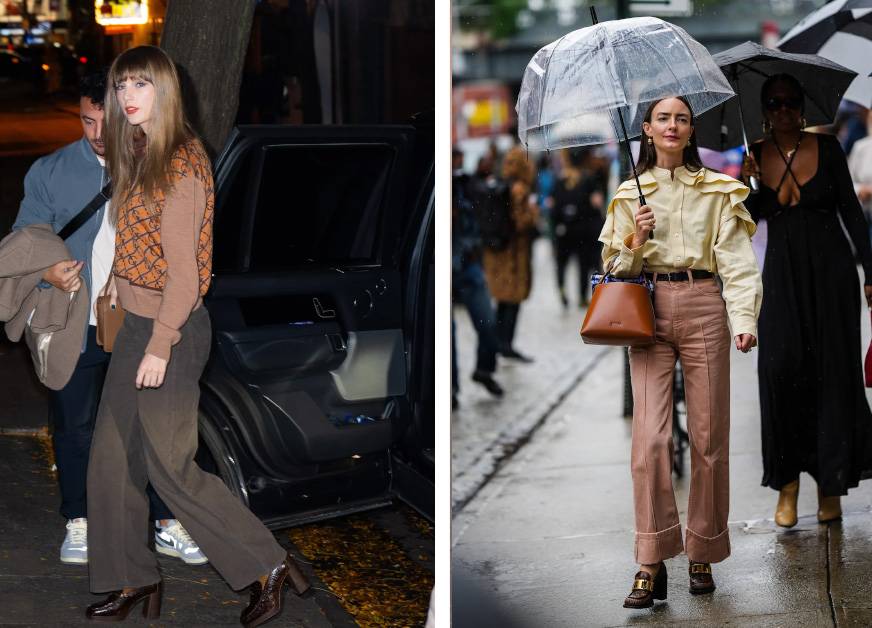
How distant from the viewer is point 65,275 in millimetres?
4020

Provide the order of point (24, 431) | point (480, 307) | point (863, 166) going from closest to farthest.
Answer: point (24, 431) → point (480, 307) → point (863, 166)

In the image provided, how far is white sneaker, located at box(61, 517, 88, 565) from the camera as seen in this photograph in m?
4.18

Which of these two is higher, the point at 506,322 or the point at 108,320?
the point at 108,320

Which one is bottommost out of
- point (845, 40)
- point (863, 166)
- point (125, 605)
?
point (125, 605)

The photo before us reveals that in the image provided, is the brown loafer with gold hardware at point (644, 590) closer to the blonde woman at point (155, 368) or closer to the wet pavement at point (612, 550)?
the wet pavement at point (612, 550)

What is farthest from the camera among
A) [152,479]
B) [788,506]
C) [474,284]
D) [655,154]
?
[474,284]

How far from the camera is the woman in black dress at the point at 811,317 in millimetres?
5184

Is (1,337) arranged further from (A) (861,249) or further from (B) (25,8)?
(A) (861,249)

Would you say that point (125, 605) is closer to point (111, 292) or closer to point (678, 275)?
point (111, 292)

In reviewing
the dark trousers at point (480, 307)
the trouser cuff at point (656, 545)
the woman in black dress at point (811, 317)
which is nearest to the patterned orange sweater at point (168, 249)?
the trouser cuff at point (656, 545)

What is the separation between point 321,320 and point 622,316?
3.19 feet

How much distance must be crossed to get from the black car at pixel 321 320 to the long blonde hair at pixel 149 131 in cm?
27

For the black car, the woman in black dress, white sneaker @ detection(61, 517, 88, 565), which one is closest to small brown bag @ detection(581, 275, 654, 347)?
the black car

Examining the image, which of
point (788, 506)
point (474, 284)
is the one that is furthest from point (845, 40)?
point (474, 284)
